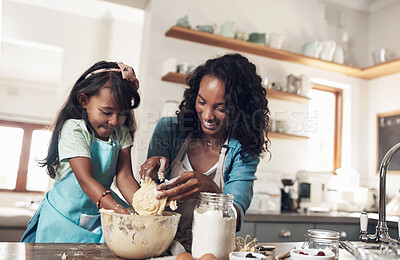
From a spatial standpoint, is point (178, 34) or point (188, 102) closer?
point (188, 102)

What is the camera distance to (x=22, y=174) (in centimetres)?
805

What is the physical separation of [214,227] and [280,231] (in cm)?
190

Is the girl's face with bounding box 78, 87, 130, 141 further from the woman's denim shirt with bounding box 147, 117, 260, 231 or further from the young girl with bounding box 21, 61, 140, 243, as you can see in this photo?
the woman's denim shirt with bounding box 147, 117, 260, 231

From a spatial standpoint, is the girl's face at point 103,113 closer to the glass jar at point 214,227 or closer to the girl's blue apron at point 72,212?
the girl's blue apron at point 72,212

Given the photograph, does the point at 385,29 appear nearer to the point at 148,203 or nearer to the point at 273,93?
the point at 273,93

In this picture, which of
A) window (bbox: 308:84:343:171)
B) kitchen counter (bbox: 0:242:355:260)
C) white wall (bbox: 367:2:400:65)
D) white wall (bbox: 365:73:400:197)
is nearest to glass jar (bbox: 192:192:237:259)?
kitchen counter (bbox: 0:242:355:260)

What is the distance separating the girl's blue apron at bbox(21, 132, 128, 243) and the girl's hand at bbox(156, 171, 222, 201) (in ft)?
1.17

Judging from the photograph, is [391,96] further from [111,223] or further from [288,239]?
[111,223]

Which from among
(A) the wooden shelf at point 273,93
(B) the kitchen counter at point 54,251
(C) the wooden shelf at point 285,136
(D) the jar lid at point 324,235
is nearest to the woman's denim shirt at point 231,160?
(D) the jar lid at point 324,235

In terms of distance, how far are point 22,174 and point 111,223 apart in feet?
26.5

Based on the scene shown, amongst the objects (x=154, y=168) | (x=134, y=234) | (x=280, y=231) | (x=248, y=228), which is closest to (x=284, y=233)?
(x=280, y=231)

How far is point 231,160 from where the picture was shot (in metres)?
1.48

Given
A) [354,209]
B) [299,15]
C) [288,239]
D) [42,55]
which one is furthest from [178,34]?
[42,55]

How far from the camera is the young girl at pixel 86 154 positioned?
1227 mm
